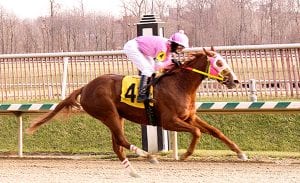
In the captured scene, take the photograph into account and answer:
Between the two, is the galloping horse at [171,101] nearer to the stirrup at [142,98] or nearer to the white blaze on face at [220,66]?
the white blaze on face at [220,66]

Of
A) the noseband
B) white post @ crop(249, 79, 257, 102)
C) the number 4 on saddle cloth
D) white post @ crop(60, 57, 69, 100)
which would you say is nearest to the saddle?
the number 4 on saddle cloth

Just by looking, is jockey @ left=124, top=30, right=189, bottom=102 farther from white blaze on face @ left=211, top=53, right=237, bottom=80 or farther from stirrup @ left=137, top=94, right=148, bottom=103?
white blaze on face @ left=211, top=53, right=237, bottom=80

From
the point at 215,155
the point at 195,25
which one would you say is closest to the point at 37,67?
the point at 215,155

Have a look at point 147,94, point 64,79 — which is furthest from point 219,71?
point 64,79

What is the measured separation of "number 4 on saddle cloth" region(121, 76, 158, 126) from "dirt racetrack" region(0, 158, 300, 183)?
31.4 inches

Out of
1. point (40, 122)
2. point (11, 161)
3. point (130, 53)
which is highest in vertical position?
point (130, 53)

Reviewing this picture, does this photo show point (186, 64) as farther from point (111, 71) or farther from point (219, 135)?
point (111, 71)

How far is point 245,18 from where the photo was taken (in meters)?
28.0

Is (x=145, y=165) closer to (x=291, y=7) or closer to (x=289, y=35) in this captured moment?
(x=289, y=35)

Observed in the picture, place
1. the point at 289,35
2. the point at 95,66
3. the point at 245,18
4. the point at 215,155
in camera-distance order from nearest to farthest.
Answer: the point at 215,155 → the point at 95,66 → the point at 289,35 → the point at 245,18

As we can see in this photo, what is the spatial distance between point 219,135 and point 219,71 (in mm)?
795

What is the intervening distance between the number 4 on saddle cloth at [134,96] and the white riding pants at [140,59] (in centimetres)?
18

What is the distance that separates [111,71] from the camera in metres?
11.2

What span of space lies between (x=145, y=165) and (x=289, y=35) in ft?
59.9
